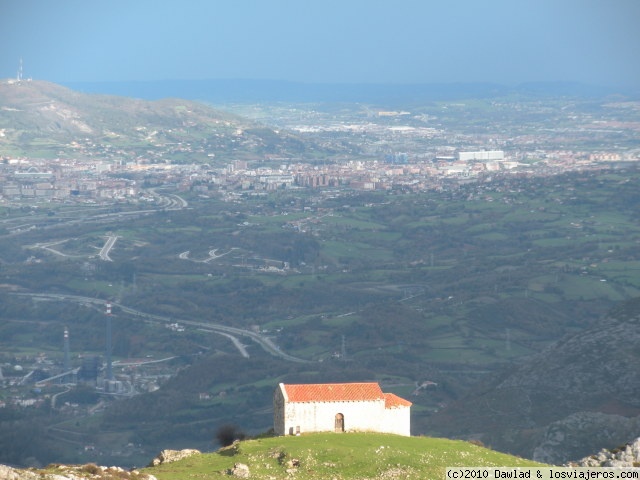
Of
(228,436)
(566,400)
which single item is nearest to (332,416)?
(228,436)

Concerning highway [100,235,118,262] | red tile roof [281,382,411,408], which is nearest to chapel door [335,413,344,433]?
red tile roof [281,382,411,408]

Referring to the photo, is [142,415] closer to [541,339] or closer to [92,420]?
[92,420]

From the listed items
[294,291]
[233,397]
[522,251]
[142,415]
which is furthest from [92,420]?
[522,251]

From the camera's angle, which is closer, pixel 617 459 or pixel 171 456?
pixel 617 459

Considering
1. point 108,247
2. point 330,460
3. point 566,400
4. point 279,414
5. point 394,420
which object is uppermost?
point 330,460

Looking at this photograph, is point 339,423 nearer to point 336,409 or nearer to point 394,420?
point 336,409

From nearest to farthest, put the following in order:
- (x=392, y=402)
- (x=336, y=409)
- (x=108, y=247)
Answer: (x=336, y=409) < (x=392, y=402) < (x=108, y=247)
